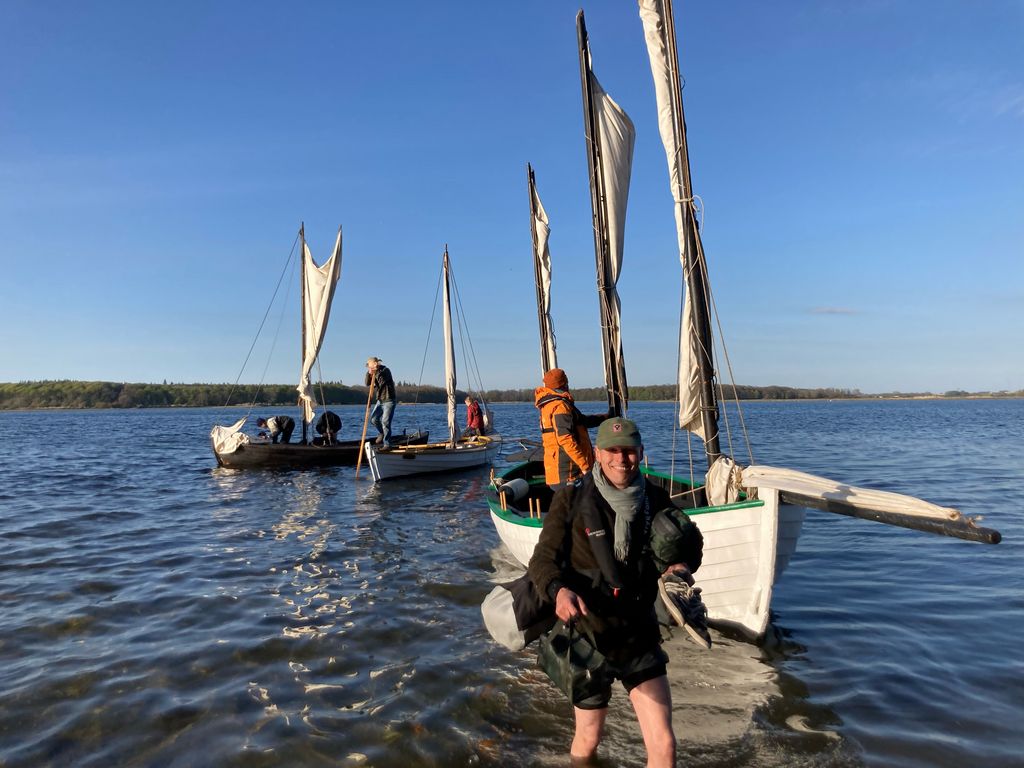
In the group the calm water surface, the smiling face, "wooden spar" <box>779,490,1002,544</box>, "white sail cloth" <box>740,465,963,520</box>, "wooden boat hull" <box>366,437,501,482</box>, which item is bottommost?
the calm water surface

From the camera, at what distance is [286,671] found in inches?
247

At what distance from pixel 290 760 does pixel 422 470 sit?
17324 millimetres

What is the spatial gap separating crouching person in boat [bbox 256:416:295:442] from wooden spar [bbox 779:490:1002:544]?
901 inches

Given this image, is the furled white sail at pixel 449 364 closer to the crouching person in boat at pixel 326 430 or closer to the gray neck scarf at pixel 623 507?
the crouching person in boat at pixel 326 430

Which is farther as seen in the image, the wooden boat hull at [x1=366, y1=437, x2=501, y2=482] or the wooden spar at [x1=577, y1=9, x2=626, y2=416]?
the wooden boat hull at [x1=366, y1=437, x2=501, y2=482]

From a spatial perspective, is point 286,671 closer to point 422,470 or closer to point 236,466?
point 422,470

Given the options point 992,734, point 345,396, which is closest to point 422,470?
point 992,734

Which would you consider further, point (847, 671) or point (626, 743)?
point (847, 671)

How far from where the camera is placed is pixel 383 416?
21.6 m

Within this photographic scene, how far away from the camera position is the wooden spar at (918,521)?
13.2ft

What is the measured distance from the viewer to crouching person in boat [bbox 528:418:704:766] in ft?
11.4

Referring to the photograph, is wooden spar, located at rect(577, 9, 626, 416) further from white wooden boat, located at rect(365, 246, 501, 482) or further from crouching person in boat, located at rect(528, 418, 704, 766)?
white wooden boat, located at rect(365, 246, 501, 482)

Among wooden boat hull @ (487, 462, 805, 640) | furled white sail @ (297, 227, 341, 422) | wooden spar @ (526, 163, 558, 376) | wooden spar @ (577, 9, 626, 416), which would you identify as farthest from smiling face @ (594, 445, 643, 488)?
furled white sail @ (297, 227, 341, 422)

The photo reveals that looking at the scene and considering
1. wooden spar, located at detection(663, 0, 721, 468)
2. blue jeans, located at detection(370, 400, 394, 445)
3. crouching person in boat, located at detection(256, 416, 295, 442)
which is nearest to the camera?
wooden spar, located at detection(663, 0, 721, 468)
